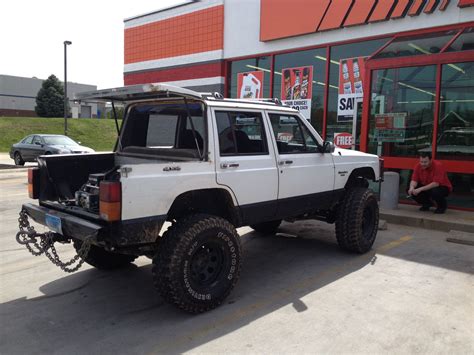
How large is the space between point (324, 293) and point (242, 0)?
1093 centimetres

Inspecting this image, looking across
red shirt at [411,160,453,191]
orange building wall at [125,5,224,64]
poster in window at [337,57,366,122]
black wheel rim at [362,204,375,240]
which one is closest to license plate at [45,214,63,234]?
black wheel rim at [362,204,375,240]

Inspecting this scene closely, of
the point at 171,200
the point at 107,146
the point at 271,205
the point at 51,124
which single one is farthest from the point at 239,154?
the point at 51,124

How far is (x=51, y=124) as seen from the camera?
3506cm

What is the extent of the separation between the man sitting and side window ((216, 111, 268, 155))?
4.41m

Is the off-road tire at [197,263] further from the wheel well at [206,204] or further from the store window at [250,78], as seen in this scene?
the store window at [250,78]

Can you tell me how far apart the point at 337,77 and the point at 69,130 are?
90.4ft

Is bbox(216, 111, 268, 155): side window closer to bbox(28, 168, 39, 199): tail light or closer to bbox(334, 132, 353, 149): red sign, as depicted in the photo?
bbox(28, 168, 39, 199): tail light

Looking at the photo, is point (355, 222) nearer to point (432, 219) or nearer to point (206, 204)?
point (206, 204)

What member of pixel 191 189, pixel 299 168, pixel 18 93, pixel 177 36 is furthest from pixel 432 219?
pixel 18 93

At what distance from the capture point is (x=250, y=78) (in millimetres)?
13258

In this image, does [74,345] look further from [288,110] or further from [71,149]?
[71,149]

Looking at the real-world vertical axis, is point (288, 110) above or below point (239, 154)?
above

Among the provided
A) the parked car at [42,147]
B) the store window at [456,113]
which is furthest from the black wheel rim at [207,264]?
the parked car at [42,147]

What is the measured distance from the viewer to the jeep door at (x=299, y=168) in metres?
4.87
